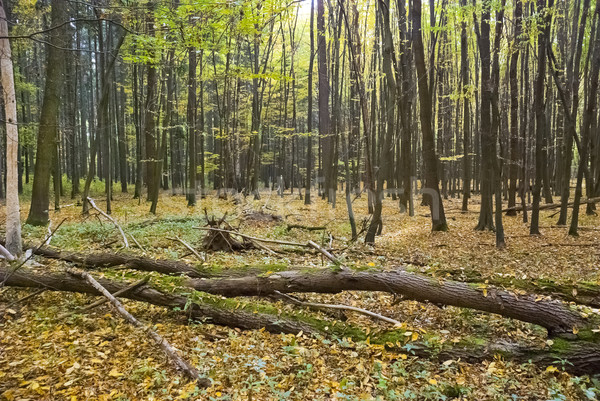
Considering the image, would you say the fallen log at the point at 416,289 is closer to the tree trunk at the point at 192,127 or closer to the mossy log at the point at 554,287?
the mossy log at the point at 554,287

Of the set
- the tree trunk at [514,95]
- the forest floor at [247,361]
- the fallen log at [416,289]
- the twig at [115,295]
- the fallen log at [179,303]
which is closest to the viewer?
the forest floor at [247,361]

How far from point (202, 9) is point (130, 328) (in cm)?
496

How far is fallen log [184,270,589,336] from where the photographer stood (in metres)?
4.05

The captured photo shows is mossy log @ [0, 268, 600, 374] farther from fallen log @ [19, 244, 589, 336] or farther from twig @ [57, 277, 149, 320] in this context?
fallen log @ [19, 244, 589, 336]

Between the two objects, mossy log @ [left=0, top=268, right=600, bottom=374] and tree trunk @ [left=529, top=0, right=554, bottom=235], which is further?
tree trunk @ [left=529, top=0, right=554, bottom=235]

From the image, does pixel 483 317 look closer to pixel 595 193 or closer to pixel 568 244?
pixel 568 244

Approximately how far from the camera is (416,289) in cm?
463

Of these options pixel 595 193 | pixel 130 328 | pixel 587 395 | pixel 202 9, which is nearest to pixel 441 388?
pixel 587 395

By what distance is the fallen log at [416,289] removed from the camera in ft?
13.3

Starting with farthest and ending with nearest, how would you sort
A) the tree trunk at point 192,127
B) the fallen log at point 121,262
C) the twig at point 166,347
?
the tree trunk at point 192,127 < the fallen log at point 121,262 < the twig at point 166,347

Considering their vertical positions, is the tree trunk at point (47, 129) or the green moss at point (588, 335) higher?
the tree trunk at point (47, 129)

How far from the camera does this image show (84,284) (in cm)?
500

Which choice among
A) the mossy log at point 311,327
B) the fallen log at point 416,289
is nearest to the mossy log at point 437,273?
the fallen log at point 416,289

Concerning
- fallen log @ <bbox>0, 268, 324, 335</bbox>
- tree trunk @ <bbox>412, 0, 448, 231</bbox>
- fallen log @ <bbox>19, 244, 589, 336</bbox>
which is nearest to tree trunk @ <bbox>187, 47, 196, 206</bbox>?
tree trunk @ <bbox>412, 0, 448, 231</bbox>
